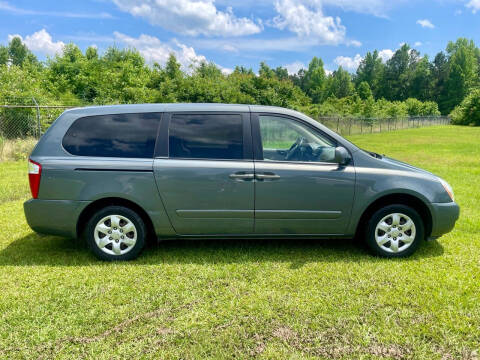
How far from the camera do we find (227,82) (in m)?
28.3

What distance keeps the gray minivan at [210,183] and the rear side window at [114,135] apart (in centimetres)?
1

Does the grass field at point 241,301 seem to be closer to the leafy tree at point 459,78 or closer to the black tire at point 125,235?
the black tire at point 125,235

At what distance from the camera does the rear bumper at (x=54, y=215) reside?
3.80 meters

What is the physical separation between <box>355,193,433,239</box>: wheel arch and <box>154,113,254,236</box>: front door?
1.40m

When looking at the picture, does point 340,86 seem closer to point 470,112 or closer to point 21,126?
point 470,112

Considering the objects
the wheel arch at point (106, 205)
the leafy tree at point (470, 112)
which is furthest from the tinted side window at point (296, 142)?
the leafy tree at point (470, 112)

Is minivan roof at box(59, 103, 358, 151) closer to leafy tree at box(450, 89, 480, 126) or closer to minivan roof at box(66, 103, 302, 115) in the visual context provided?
minivan roof at box(66, 103, 302, 115)

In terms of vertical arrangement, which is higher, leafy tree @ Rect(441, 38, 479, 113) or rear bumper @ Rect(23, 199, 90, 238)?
leafy tree @ Rect(441, 38, 479, 113)

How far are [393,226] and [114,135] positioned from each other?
340 centimetres

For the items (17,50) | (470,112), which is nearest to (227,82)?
(470,112)

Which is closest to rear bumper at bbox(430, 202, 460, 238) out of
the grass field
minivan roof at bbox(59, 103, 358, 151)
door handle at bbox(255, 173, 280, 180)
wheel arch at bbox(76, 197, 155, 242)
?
the grass field

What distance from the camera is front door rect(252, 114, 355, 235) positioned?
12.5 feet

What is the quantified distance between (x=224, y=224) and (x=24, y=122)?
12.7 metres

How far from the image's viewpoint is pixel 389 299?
10.3ft
